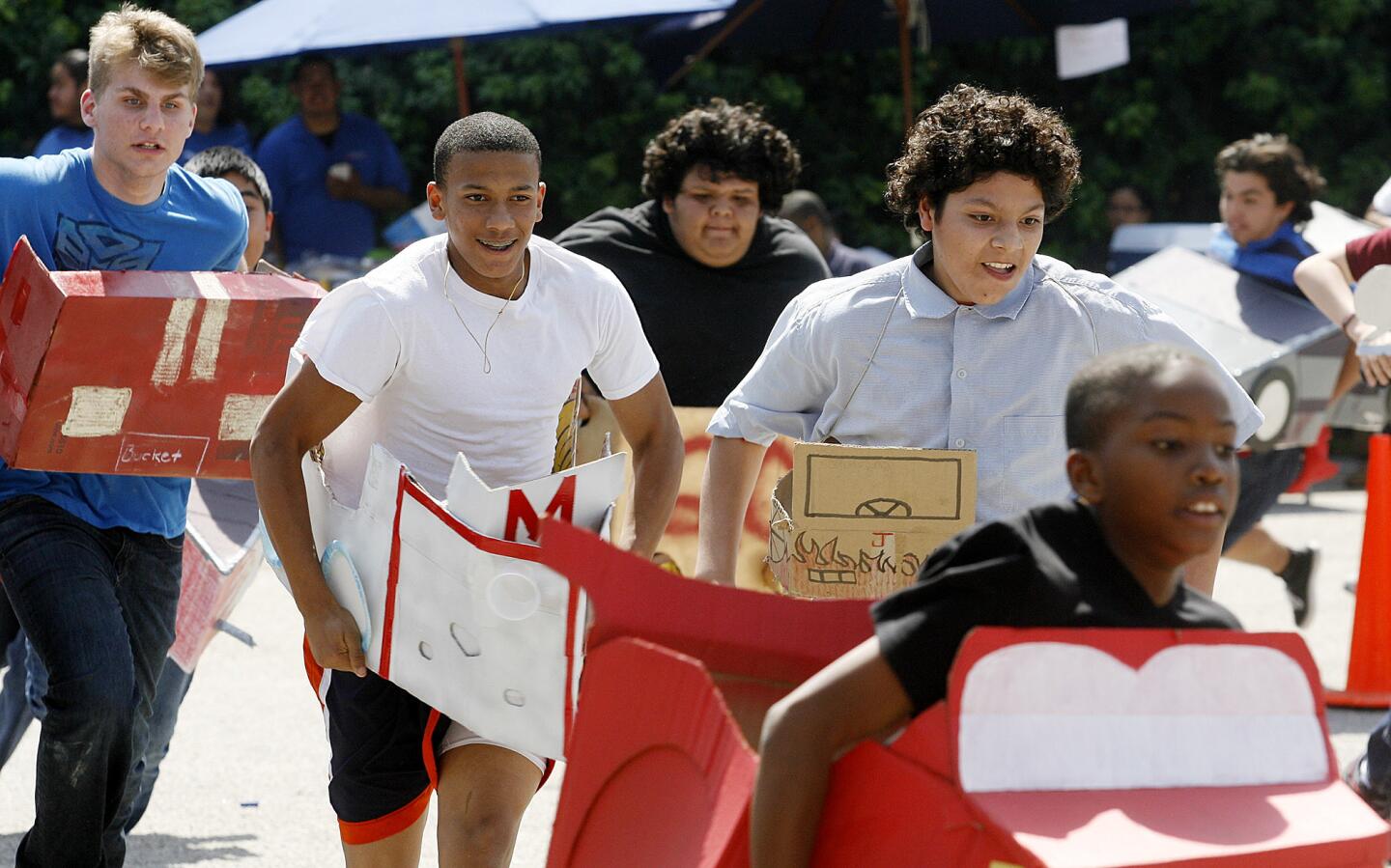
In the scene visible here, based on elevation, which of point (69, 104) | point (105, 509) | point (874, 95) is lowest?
point (105, 509)

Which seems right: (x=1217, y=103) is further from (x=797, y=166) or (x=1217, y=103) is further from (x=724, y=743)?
(x=724, y=743)

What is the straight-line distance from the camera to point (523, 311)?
382cm

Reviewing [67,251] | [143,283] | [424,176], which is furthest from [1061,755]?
[424,176]

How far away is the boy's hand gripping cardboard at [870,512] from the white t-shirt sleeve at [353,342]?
82cm

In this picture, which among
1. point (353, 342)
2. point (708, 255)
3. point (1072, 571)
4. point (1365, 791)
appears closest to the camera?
point (1072, 571)

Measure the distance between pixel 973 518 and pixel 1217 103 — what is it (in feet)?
46.0

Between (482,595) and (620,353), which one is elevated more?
(620,353)

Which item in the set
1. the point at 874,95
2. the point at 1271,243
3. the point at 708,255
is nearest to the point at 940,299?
the point at 708,255

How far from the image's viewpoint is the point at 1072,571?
2.39 m

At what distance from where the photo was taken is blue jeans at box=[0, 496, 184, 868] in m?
4.02

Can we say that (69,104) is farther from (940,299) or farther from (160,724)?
(940,299)

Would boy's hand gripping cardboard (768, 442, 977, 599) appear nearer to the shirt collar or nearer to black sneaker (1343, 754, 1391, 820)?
the shirt collar

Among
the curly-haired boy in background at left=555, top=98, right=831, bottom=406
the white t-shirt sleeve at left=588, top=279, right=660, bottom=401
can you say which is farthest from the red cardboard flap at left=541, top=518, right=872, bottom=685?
the curly-haired boy in background at left=555, top=98, right=831, bottom=406

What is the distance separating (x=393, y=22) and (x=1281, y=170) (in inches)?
171
